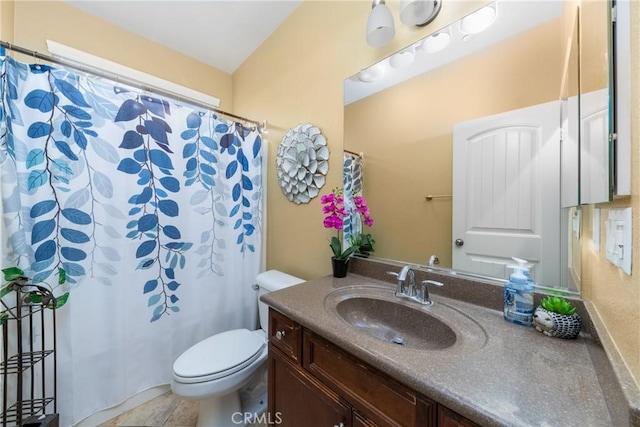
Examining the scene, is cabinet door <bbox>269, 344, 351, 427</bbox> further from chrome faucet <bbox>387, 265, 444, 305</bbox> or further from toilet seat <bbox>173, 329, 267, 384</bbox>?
chrome faucet <bbox>387, 265, 444, 305</bbox>

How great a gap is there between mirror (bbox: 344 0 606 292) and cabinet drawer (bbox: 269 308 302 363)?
0.60 m

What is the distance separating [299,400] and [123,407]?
125cm

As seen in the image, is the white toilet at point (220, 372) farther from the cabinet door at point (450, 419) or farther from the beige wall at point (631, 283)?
the beige wall at point (631, 283)

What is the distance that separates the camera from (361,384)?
0.68 m

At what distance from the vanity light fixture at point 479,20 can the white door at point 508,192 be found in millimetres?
366

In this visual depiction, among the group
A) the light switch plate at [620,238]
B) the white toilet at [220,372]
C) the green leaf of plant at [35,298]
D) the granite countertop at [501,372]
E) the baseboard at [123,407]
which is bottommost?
the baseboard at [123,407]

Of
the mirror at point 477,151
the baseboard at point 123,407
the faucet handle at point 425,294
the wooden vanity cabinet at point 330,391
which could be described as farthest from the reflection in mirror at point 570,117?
the baseboard at point 123,407

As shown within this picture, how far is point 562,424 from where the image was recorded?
16.1 inches

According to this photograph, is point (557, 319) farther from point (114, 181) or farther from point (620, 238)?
point (114, 181)

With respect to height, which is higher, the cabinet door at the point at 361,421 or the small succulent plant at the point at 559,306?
the small succulent plant at the point at 559,306

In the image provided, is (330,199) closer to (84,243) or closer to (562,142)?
(562,142)

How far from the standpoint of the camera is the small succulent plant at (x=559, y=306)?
690mm

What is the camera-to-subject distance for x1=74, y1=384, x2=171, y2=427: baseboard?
129cm

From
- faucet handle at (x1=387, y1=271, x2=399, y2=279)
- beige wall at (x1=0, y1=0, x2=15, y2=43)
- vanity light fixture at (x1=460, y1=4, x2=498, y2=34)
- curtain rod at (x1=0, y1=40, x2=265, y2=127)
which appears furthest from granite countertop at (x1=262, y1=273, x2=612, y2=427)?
beige wall at (x1=0, y1=0, x2=15, y2=43)
